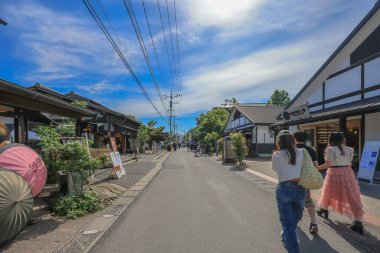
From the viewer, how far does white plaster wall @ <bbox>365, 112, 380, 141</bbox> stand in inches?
523

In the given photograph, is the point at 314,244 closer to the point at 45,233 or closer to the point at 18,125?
the point at 45,233

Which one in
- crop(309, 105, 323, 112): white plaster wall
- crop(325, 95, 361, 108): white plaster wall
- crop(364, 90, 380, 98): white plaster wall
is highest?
crop(364, 90, 380, 98): white plaster wall

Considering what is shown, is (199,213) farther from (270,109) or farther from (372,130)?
(270,109)

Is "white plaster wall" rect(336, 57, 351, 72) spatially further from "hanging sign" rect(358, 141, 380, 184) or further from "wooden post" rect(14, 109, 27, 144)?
"wooden post" rect(14, 109, 27, 144)

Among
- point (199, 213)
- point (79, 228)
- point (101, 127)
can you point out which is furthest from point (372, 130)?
point (101, 127)

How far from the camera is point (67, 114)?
10609mm

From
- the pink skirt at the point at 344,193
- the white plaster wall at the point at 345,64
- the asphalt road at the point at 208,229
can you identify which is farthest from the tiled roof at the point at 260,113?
the pink skirt at the point at 344,193

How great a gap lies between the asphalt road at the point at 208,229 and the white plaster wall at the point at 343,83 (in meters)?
7.23

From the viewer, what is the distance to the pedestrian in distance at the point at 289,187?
14.8 feet

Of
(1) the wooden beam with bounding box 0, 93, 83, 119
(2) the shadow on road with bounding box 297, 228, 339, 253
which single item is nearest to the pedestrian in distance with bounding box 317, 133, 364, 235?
(2) the shadow on road with bounding box 297, 228, 339, 253

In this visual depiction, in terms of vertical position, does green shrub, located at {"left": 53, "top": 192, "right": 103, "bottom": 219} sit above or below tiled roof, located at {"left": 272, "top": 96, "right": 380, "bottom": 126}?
below

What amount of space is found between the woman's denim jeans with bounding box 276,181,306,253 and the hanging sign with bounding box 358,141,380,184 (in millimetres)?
8156

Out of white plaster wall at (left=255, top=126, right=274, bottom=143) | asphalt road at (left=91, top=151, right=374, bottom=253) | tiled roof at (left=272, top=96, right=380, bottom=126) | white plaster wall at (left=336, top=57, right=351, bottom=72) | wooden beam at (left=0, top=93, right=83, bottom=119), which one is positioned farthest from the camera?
A: white plaster wall at (left=255, top=126, right=274, bottom=143)

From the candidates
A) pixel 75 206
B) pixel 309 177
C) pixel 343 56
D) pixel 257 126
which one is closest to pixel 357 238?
pixel 309 177
